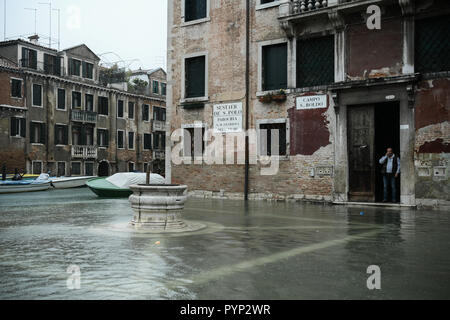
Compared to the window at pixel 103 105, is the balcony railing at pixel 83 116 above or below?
below

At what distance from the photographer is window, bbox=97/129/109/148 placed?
142 ft

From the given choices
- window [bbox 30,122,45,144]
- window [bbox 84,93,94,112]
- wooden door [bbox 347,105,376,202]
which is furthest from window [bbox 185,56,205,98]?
window [bbox 84,93,94,112]

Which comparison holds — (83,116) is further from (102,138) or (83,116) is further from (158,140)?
(158,140)

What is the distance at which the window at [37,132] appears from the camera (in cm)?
3694

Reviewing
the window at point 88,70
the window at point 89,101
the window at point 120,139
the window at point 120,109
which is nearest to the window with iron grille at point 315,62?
the window at point 89,101

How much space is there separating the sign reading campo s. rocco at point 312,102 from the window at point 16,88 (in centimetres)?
2723

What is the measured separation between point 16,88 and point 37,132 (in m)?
3.86

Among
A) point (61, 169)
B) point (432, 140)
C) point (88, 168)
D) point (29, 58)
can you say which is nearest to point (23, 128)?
point (61, 169)

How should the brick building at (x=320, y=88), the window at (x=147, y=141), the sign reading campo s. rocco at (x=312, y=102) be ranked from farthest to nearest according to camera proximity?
the window at (x=147, y=141), the sign reading campo s. rocco at (x=312, y=102), the brick building at (x=320, y=88)

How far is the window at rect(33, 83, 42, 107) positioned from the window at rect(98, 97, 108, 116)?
6542mm

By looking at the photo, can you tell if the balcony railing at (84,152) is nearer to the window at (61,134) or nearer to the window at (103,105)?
the window at (61,134)

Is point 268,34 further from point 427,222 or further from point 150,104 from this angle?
point 150,104

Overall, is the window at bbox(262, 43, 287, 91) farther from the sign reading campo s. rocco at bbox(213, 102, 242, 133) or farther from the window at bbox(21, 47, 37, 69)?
the window at bbox(21, 47, 37, 69)

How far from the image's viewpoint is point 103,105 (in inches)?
1720
